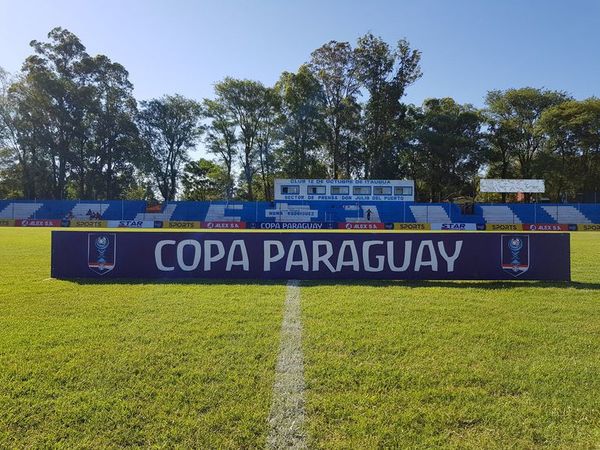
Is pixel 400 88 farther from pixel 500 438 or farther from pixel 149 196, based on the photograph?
pixel 500 438

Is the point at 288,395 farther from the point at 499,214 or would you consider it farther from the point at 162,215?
the point at 499,214

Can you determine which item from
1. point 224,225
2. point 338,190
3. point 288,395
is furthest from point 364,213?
point 288,395

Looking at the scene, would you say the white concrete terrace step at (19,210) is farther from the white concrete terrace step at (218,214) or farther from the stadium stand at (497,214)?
the stadium stand at (497,214)

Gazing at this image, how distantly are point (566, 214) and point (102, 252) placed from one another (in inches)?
1661

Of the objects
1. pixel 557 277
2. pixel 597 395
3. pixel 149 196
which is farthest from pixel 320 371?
pixel 149 196

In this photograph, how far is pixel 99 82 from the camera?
55156 millimetres

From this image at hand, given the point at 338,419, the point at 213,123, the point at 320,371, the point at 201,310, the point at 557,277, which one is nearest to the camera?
the point at 338,419

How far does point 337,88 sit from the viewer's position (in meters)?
55.0

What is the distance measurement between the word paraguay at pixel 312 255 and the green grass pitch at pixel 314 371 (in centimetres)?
184

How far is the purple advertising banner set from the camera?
8.39 meters

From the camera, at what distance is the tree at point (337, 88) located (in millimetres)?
54312

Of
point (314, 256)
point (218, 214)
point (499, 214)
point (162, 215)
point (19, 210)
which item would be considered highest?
point (499, 214)

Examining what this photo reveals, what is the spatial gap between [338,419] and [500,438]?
0.97 metres

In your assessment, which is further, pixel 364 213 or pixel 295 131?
pixel 295 131
